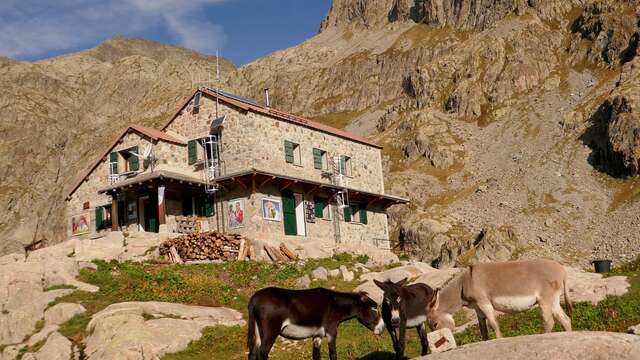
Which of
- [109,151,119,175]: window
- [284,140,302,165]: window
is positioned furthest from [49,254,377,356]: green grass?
[109,151,119,175]: window

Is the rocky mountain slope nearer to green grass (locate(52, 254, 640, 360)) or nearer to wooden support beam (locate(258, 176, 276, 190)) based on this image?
wooden support beam (locate(258, 176, 276, 190))

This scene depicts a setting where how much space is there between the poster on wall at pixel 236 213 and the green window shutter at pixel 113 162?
9.16 meters

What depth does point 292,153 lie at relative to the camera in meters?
41.8

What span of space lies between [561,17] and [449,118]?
42.3 meters

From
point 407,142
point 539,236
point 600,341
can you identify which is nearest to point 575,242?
point 539,236

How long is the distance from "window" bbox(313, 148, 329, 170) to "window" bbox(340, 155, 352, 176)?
1624 mm

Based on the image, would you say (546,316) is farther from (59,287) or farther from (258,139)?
(258,139)

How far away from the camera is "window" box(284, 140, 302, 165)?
4125 centimetres

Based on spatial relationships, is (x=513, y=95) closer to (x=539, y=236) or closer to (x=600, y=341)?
(x=539, y=236)

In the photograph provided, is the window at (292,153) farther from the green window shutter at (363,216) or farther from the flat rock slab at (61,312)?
the flat rock slab at (61,312)

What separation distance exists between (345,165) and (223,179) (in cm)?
1122

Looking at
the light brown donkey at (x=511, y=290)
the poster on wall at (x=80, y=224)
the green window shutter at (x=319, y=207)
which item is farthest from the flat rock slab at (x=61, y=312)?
the poster on wall at (x=80, y=224)

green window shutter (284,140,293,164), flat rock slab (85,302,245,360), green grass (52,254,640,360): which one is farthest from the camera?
green window shutter (284,140,293,164)

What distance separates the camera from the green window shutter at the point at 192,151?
41.2 m
